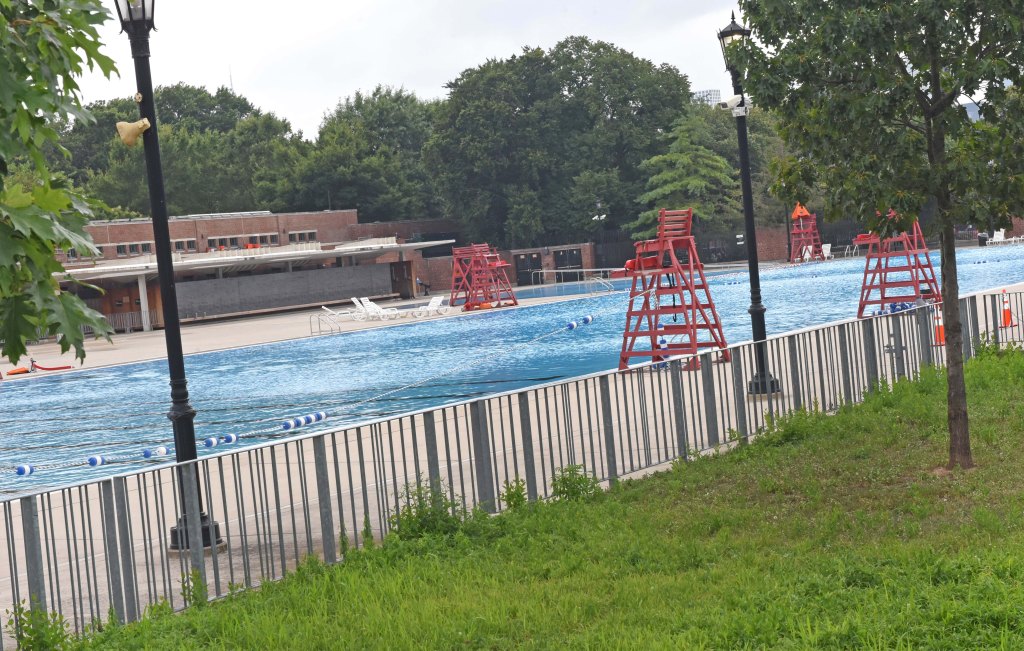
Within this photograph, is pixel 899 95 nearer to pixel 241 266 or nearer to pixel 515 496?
pixel 515 496

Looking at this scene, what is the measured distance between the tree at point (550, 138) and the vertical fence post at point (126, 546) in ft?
223

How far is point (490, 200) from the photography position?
76812 millimetres

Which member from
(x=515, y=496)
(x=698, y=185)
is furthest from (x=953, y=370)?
(x=698, y=185)

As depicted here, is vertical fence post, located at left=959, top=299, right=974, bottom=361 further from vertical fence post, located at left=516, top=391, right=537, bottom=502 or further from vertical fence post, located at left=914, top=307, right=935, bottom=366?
vertical fence post, located at left=516, top=391, right=537, bottom=502

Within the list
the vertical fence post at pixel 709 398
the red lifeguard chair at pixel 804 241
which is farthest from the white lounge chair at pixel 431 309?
the vertical fence post at pixel 709 398

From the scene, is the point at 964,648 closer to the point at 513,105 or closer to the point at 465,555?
the point at 465,555

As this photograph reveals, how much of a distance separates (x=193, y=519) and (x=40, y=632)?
151cm

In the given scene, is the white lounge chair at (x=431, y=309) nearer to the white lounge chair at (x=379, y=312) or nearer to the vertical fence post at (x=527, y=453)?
the white lounge chair at (x=379, y=312)

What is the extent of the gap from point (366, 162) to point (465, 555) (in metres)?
71.6

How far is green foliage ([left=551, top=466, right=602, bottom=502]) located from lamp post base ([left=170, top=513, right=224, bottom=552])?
113 inches

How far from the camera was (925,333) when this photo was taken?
1548cm

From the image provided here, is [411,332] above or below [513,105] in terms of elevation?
below

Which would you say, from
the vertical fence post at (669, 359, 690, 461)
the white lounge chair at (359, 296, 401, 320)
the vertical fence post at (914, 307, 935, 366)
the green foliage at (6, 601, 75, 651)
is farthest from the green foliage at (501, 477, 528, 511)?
the white lounge chair at (359, 296, 401, 320)

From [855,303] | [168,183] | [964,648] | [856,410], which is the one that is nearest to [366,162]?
[168,183]
